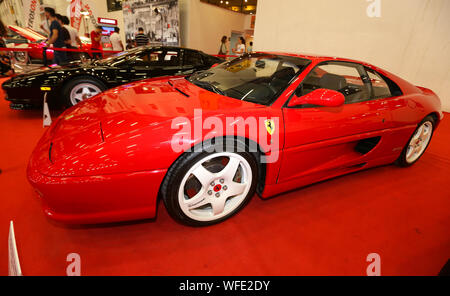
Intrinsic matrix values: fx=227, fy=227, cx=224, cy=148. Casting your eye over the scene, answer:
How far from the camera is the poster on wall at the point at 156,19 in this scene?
29.2 feet

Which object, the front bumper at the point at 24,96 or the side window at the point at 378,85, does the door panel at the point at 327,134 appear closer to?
the side window at the point at 378,85

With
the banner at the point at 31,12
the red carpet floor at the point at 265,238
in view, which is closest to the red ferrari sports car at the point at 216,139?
the red carpet floor at the point at 265,238

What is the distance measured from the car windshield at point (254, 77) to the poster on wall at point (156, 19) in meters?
8.07

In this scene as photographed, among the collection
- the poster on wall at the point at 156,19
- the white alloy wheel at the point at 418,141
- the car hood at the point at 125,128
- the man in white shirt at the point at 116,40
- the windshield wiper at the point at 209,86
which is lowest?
the white alloy wheel at the point at 418,141

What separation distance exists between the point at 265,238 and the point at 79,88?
10.1ft

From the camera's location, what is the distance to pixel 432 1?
454 cm

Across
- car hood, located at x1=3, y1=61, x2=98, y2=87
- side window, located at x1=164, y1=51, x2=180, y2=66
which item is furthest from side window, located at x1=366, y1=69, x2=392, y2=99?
car hood, located at x1=3, y1=61, x2=98, y2=87

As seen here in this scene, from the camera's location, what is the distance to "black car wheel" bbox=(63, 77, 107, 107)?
298cm

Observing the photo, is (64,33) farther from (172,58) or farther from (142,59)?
(172,58)

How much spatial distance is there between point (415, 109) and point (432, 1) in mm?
4279

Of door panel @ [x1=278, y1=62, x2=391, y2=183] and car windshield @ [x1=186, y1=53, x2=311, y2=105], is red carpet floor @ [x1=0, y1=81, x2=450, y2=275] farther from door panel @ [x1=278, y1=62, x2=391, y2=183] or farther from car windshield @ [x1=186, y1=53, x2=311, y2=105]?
car windshield @ [x1=186, y1=53, x2=311, y2=105]

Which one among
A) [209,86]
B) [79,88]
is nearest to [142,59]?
[79,88]

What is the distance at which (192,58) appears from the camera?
384cm

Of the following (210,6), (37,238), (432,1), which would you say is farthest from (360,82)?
(210,6)
